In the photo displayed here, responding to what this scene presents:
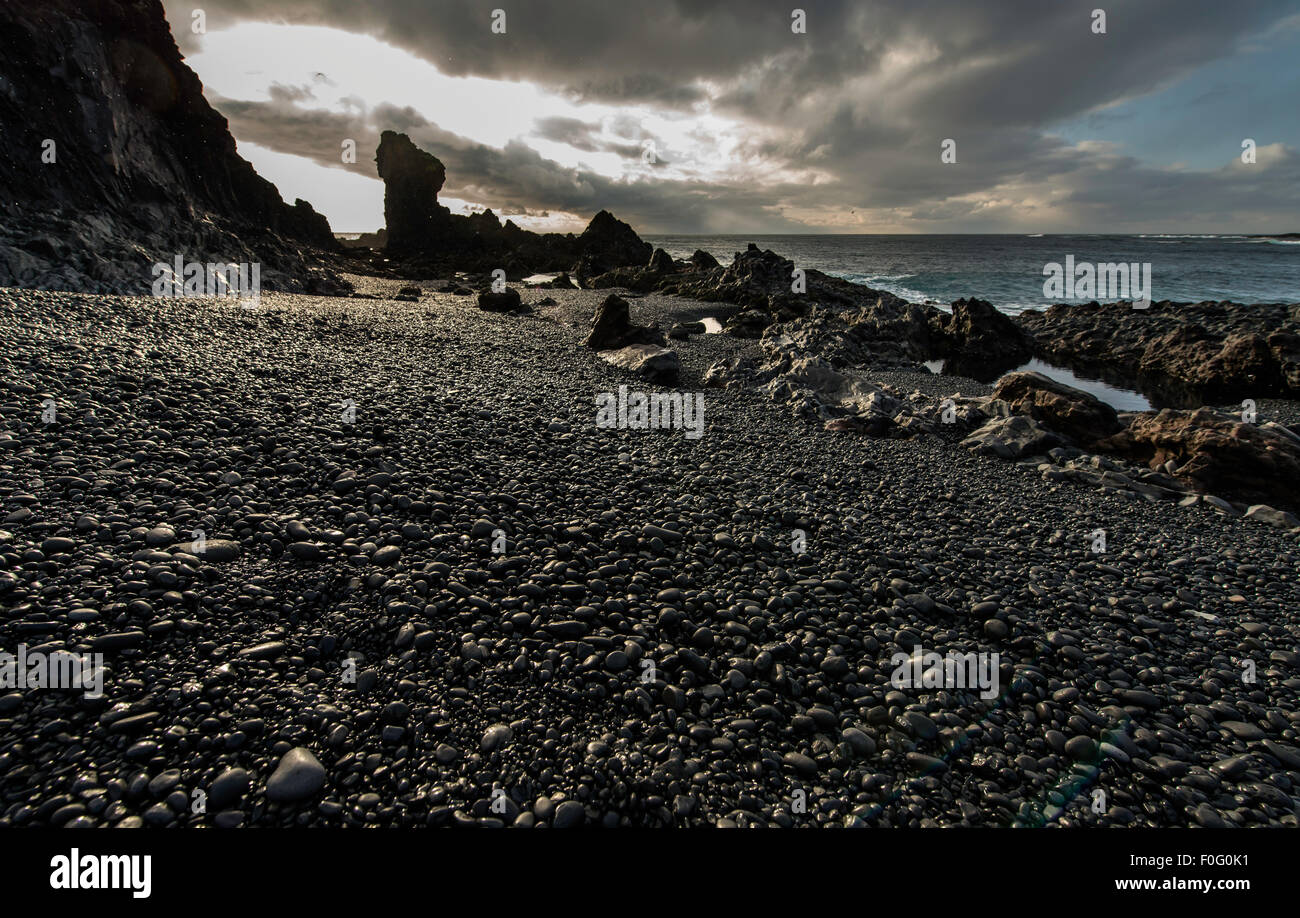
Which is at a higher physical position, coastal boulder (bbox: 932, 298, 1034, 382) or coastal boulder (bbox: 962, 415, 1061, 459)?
coastal boulder (bbox: 932, 298, 1034, 382)

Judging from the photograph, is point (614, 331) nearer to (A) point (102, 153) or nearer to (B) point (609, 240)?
(A) point (102, 153)

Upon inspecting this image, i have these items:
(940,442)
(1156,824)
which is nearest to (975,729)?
(1156,824)

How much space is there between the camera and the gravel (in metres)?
3.67

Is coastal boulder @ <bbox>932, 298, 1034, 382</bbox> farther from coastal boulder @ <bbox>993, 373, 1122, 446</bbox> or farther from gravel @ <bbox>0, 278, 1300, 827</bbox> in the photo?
gravel @ <bbox>0, 278, 1300, 827</bbox>

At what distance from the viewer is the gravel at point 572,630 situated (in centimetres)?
367

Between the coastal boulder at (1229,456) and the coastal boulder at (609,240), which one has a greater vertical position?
the coastal boulder at (609,240)

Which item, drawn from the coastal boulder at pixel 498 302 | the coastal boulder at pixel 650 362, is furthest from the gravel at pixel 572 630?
the coastal boulder at pixel 498 302

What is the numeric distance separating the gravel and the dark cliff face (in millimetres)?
17114

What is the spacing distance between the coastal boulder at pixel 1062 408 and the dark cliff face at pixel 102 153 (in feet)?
109

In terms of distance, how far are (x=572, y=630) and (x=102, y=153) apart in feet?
129

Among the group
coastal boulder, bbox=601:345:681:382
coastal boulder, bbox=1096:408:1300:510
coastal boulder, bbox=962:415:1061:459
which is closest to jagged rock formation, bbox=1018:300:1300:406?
coastal boulder, bbox=1096:408:1300:510

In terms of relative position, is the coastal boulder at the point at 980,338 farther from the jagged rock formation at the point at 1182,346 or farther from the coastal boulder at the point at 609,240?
the coastal boulder at the point at 609,240

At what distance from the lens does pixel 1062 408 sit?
556 inches

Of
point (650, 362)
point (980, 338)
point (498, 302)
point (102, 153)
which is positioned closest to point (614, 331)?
point (650, 362)
